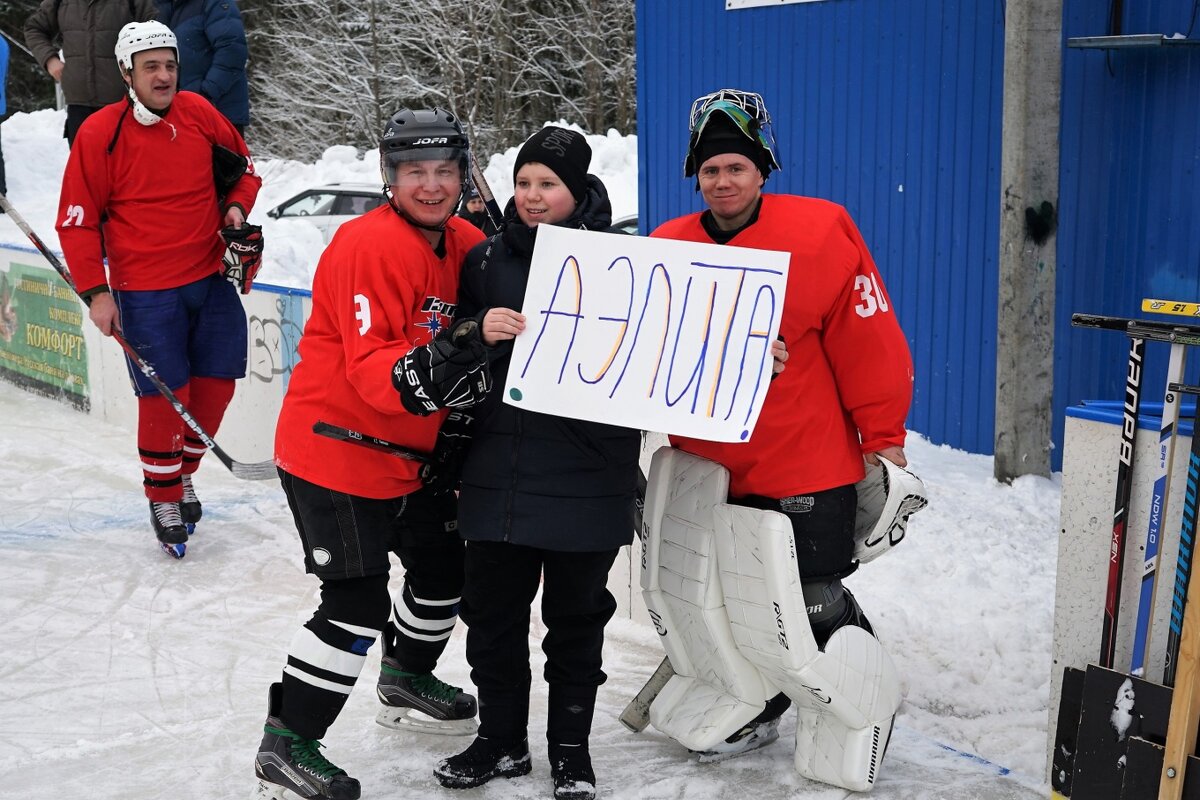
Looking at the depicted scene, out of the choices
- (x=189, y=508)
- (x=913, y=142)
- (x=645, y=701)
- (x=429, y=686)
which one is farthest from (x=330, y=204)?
(x=645, y=701)

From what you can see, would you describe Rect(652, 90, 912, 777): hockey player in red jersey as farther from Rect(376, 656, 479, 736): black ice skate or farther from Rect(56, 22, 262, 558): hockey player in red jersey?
Rect(56, 22, 262, 558): hockey player in red jersey

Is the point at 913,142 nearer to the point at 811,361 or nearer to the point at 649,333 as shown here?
the point at 811,361

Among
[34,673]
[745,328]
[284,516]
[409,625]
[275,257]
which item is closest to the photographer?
[745,328]

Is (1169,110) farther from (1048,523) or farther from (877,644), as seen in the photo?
(877,644)

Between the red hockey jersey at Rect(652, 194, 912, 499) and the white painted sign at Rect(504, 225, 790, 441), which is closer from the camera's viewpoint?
the white painted sign at Rect(504, 225, 790, 441)

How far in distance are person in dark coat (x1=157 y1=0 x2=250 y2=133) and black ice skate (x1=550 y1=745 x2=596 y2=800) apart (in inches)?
203

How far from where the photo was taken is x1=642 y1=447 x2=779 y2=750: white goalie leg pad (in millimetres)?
3057

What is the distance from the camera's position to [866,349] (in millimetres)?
2906

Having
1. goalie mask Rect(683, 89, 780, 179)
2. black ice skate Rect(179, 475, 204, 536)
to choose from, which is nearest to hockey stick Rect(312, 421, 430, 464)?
goalie mask Rect(683, 89, 780, 179)

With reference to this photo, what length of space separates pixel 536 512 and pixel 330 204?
473 inches

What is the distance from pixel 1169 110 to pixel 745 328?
331cm

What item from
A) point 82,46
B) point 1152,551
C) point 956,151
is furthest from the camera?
point 82,46

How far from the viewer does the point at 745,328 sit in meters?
2.74

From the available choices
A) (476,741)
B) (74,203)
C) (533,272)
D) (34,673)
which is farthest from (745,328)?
(74,203)
